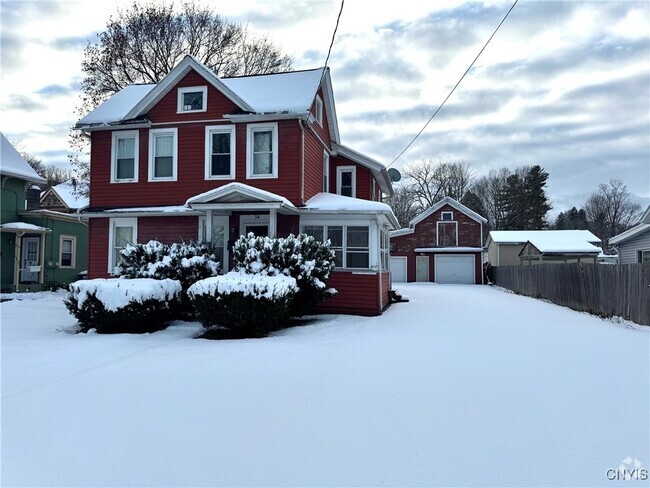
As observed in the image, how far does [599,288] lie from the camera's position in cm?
1266

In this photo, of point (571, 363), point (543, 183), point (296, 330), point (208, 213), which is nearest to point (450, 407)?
point (571, 363)

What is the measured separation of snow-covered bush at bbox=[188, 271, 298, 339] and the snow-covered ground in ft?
2.13

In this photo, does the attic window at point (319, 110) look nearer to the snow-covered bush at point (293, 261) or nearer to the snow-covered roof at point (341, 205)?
the snow-covered roof at point (341, 205)

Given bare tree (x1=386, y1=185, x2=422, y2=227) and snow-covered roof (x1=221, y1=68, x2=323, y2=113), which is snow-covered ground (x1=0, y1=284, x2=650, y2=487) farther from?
bare tree (x1=386, y1=185, x2=422, y2=227)

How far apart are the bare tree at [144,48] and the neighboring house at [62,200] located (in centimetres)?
459

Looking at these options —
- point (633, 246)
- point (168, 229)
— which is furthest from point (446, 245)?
point (168, 229)

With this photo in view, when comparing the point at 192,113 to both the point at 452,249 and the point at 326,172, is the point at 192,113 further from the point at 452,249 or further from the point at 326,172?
the point at 452,249

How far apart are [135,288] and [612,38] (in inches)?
434

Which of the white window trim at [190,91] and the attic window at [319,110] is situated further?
the attic window at [319,110]

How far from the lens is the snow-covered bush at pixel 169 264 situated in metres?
11.0

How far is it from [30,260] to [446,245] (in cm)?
2395

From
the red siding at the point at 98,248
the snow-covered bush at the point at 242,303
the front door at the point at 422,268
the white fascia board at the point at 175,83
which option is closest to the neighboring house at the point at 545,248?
the front door at the point at 422,268

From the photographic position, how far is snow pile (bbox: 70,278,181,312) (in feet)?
29.4

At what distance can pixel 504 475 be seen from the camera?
3338 millimetres
